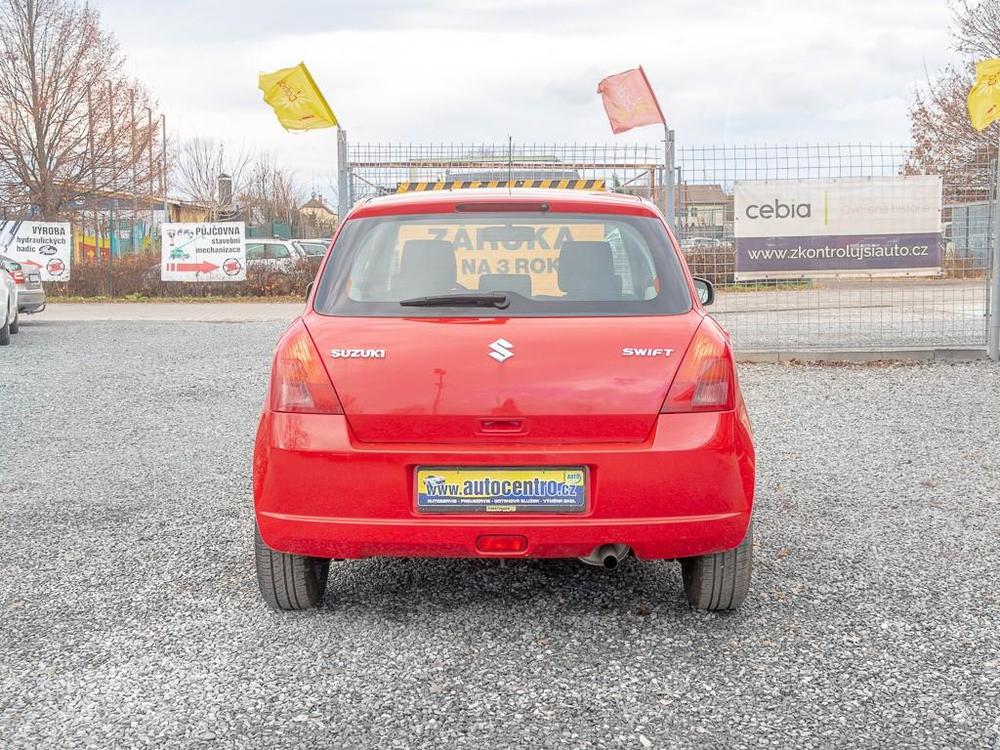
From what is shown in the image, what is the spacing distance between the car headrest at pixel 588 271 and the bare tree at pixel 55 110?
29429 millimetres

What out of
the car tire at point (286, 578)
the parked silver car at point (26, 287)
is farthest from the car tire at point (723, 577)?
the parked silver car at point (26, 287)

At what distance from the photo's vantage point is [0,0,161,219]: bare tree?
30.6m

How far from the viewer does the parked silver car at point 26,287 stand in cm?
1841

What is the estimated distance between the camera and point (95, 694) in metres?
3.43

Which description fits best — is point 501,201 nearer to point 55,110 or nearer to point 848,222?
point 848,222

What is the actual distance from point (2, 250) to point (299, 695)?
26042 mm

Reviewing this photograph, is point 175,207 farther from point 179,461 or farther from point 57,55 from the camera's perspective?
point 179,461

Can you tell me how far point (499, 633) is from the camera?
13.0 feet

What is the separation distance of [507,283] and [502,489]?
2.60 feet

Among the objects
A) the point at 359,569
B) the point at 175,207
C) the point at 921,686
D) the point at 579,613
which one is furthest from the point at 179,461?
the point at 175,207

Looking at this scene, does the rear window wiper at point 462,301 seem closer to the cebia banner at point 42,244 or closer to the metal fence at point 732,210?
the metal fence at point 732,210

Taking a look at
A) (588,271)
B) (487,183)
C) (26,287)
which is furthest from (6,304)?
(588,271)

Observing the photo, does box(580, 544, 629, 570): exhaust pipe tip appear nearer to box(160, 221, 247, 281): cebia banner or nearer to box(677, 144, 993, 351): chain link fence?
box(677, 144, 993, 351): chain link fence

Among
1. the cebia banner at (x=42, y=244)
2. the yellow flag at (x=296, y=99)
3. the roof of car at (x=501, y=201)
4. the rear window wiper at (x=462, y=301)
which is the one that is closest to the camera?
the rear window wiper at (x=462, y=301)
